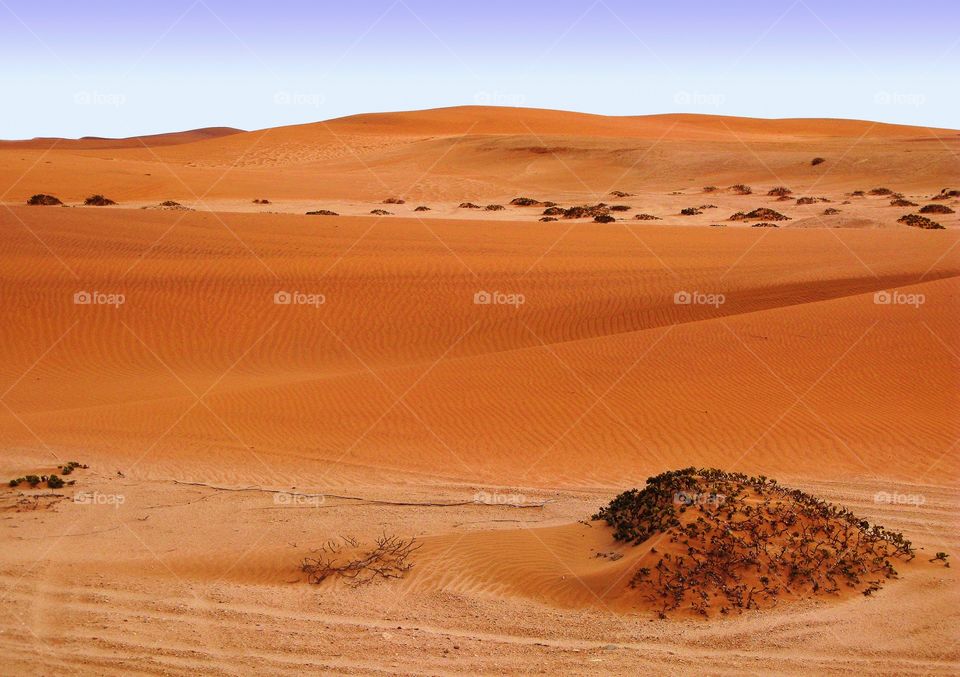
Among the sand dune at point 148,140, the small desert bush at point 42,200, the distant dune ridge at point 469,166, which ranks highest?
the sand dune at point 148,140

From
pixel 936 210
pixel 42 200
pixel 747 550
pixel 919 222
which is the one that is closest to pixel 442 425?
pixel 747 550

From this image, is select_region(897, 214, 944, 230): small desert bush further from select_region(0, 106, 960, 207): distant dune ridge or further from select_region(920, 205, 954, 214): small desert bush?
select_region(0, 106, 960, 207): distant dune ridge

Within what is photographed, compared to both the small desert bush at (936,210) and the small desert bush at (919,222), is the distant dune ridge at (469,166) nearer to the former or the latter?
the small desert bush at (936,210)

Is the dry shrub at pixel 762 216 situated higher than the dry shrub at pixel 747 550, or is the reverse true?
the dry shrub at pixel 762 216

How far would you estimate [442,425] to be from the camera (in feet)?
39.5

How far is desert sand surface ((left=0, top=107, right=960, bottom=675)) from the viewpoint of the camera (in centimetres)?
571

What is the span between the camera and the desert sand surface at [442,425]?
18.7ft

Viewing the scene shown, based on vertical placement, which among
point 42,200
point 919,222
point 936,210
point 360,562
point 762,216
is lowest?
point 360,562

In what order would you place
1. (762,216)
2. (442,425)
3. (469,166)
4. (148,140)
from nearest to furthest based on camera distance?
1. (442,425)
2. (762,216)
3. (469,166)
4. (148,140)

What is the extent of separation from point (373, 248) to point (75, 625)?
17.5 meters

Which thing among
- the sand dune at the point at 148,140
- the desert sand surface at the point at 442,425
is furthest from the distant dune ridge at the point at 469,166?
the sand dune at the point at 148,140

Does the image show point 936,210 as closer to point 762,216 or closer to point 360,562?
point 762,216

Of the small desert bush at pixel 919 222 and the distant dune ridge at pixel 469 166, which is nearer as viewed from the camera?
the small desert bush at pixel 919 222

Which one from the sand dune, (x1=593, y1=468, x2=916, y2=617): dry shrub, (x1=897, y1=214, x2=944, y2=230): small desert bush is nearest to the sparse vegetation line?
(x1=593, y1=468, x2=916, y2=617): dry shrub
